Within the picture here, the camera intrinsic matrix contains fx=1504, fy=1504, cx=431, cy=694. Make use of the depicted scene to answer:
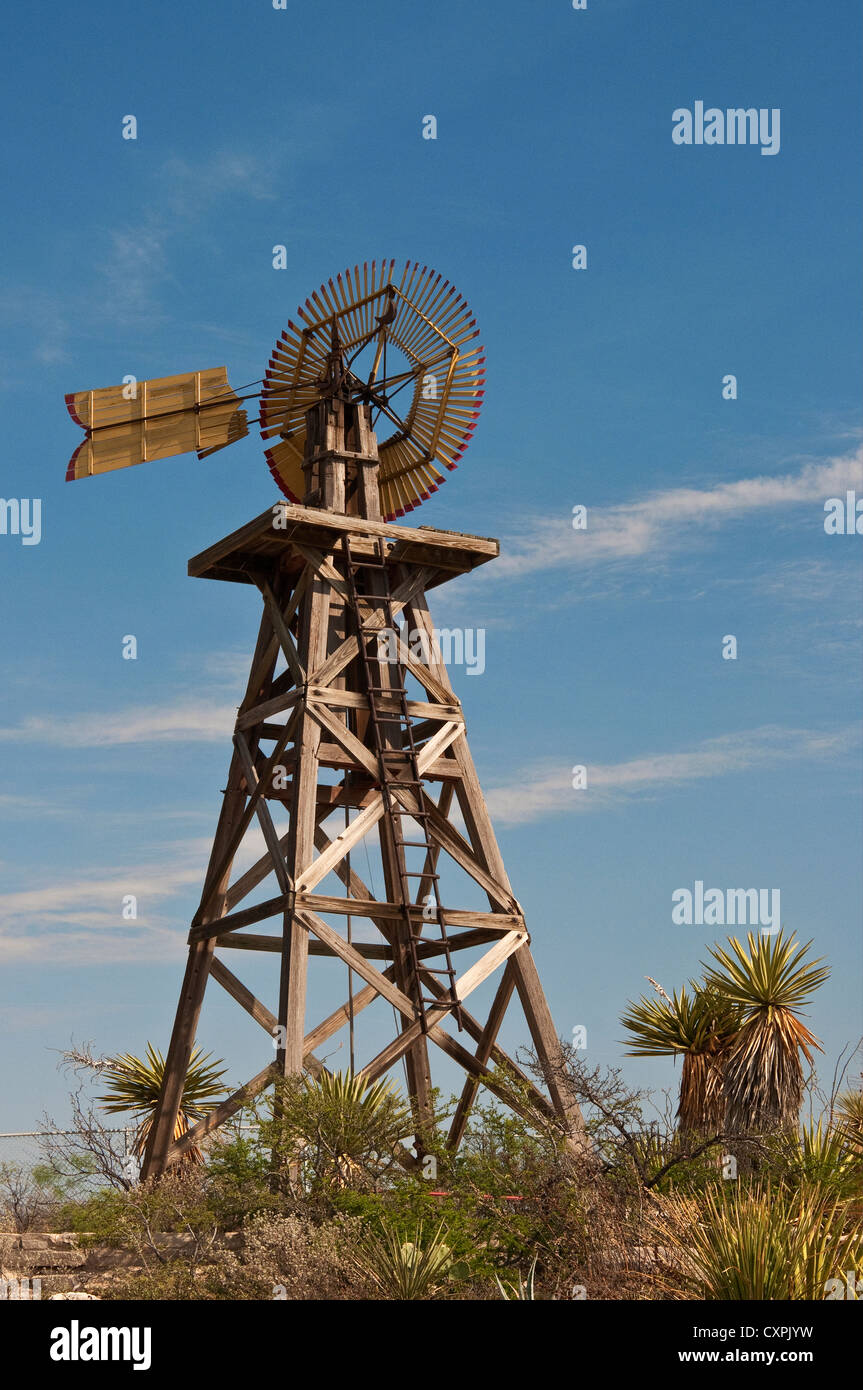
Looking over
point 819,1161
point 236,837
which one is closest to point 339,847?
point 236,837

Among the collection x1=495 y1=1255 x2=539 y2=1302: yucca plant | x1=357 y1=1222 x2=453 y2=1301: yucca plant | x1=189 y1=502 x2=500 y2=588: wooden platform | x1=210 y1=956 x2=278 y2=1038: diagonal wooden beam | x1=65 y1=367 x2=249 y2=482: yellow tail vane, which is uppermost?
x1=65 y1=367 x2=249 y2=482: yellow tail vane

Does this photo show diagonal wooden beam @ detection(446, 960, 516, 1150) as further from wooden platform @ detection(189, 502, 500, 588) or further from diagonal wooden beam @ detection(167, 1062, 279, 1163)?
wooden platform @ detection(189, 502, 500, 588)

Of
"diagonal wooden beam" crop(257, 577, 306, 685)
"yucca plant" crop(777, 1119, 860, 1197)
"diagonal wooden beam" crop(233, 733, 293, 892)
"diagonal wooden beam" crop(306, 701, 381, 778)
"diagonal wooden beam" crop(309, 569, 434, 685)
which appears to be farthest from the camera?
"diagonal wooden beam" crop(257, 577, 306, 685)

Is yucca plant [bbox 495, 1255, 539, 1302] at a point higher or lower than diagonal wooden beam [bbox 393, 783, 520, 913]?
lower

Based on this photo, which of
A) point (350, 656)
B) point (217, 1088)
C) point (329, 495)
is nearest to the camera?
point (350, 656)

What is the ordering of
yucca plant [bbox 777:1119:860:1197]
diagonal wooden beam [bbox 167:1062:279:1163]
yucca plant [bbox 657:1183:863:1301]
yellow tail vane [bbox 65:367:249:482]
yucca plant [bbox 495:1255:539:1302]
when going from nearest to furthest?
yucca plant [bbox 657:1183:863:1301]
yucca plant [bbox 495:1255:539:1302]
yucca plant [bbox 777:1119:860:1197]
diagonal wooden beam [bbox 167:1062:279:1163]
yellow tail vane [bbox 65:367:249:482]

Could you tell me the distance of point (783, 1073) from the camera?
19297 millimetres

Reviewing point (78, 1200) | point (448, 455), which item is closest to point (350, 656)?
point (448, 455)

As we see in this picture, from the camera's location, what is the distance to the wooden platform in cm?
1830

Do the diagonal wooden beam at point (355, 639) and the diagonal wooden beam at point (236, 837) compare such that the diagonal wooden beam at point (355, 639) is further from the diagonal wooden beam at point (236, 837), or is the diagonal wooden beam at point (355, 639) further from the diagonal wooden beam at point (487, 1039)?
the diagonal wooden beam at point (487, 1039)

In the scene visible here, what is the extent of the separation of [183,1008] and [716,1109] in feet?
23.6

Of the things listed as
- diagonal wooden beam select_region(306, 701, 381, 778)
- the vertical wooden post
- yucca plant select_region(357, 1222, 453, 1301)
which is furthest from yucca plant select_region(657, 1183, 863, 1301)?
the vertical wooden post

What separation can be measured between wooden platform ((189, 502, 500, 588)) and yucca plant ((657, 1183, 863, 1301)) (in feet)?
32.7

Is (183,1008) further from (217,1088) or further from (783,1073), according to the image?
(783,1073)
